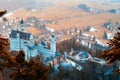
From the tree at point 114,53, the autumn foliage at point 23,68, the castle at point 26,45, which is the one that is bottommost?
the castle at point 26,45

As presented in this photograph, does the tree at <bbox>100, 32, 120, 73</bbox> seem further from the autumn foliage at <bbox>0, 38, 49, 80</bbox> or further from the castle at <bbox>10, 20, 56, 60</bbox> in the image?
the castle at <bbox>10, 20, 56, 60</bbox>

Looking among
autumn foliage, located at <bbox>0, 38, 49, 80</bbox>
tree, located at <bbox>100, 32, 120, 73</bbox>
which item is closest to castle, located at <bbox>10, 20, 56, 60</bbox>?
autumn foliage, located at <bbox>0, 38, 49, 80</bbox>

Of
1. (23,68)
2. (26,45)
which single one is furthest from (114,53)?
(26,45)

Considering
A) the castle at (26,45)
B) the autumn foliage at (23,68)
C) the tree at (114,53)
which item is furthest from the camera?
the castle at (26,45)

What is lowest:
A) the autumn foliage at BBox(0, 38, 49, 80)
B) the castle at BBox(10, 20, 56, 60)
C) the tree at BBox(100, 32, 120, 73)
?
the castle at BBox(10, 20, 56, 60)

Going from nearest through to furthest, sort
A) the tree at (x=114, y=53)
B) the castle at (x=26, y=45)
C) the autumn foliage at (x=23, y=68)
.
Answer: the tree at (x=114, y=53) < the autumn foliage at (x=23, y=68) < the castle at (x=26, y=45)

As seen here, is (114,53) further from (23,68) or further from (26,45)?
(26,45)

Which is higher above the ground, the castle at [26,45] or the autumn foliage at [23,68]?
the autumn foliage at [23,68]

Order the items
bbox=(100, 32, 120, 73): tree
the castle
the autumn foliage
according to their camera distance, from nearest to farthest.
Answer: bbox=(100, 32, 120, 73): tree
the autumn foliage
the castle

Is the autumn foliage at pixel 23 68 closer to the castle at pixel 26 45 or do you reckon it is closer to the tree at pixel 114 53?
the tree at pixel 114 53

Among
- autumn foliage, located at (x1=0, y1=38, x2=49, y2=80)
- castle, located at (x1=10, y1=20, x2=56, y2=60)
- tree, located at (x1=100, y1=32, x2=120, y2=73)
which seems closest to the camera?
tree, located at (x1=100, y1=32, x2=120, y2=73)

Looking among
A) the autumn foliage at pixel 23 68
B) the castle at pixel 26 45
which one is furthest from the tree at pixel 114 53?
the castle at pixel 26 45

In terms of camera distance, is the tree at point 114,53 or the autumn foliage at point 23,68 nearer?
the tree at point 114,53

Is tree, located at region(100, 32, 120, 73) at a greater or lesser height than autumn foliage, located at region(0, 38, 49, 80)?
greater
